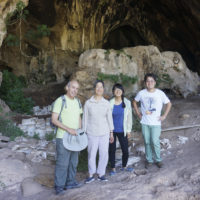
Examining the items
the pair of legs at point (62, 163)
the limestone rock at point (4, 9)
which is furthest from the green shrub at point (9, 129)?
the pair of legs at point (62, 163)

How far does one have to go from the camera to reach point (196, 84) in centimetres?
934

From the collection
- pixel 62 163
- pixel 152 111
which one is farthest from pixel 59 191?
pixel 152 111

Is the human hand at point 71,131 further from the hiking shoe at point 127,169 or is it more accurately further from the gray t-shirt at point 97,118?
the hiking shoe at point 127,169

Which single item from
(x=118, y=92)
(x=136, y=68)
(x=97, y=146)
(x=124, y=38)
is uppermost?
(x=124, y=38)

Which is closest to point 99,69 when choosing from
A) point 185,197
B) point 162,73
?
point 162,73

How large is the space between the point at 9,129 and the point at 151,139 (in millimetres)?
3744

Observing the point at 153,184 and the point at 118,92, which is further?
the point at 118,92

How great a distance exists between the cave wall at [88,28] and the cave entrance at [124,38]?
2101 millimetres

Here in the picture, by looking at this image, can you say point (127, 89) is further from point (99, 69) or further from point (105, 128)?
point (105, 128)

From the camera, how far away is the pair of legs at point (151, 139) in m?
3.51

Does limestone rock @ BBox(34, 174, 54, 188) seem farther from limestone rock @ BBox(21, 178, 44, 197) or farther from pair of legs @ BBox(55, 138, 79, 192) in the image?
pair of legs @ BBox(55, 138, 79, 192)

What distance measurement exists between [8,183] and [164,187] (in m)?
2.17

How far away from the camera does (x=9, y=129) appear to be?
5688 mm

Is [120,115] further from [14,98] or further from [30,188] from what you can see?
→ [14,98]
